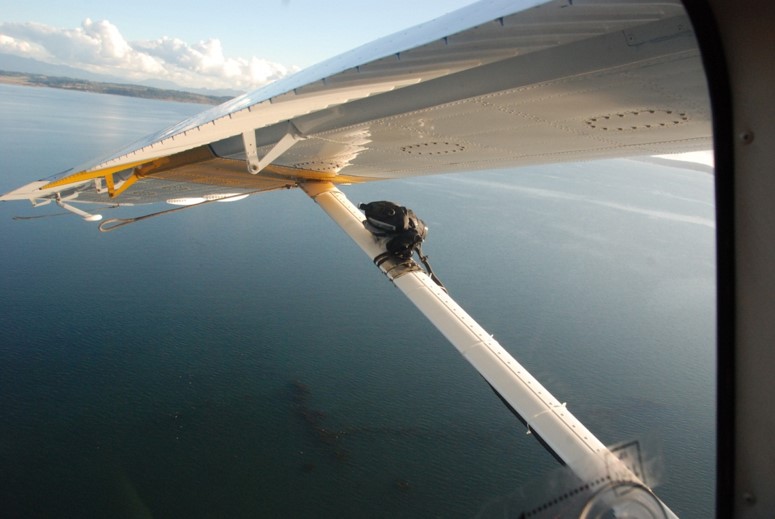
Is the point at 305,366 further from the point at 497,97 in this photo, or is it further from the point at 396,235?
the point at 497,97

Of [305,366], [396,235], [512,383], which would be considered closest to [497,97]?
[512,383]

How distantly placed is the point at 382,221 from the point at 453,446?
37.8 feet

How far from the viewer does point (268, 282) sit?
23.6 meters

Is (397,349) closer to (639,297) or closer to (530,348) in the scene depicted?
(530,348)

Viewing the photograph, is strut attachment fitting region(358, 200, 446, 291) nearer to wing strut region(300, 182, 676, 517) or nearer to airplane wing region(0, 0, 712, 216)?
wing strut region(300, 182, 676, 517)

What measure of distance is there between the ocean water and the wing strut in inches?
208

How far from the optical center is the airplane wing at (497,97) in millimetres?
1695

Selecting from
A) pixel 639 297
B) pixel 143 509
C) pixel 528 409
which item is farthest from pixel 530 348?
pixel 528 409

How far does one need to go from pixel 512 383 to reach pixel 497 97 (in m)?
2.63

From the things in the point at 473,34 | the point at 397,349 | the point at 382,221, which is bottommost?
the point at 397,349

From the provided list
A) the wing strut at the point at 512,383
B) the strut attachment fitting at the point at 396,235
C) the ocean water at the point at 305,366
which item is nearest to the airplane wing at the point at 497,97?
the strut attachment fitting at the point at 396,235

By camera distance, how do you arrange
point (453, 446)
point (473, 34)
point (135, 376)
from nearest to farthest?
point (473, 34), point (453, 446), point (135, 376)

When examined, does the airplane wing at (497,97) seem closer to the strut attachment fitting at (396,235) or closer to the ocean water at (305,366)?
the strut attachment fitting at (396,235)

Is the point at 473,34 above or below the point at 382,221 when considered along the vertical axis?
above
